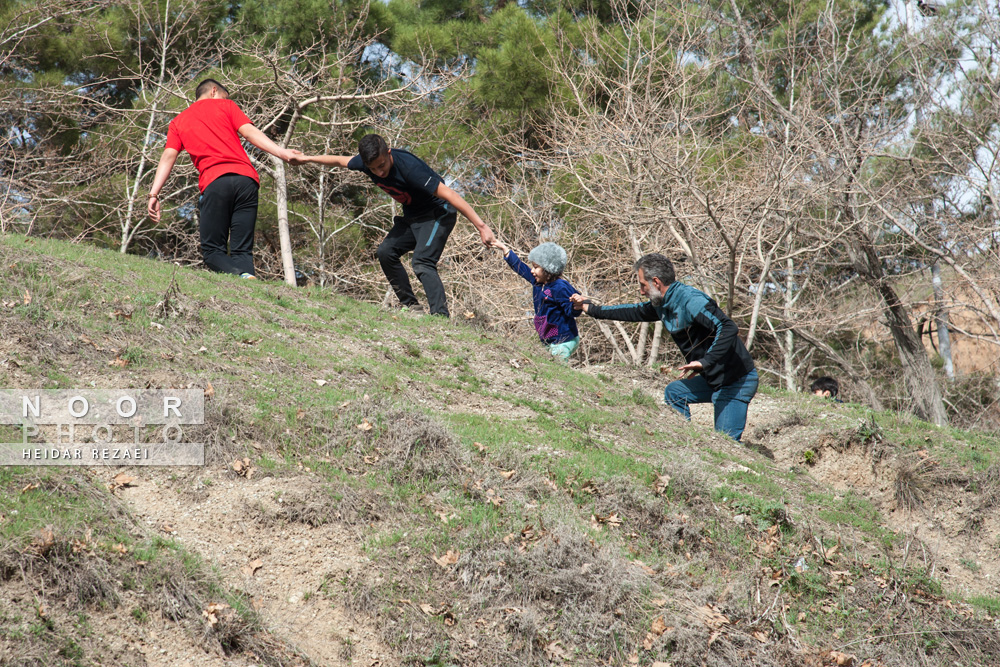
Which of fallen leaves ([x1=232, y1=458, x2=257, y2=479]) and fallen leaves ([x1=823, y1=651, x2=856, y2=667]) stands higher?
fallen leaves ([x1=232, y1=458, x2=257, y2=479])

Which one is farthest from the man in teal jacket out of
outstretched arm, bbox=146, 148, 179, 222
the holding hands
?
outstretched arm, bbox=146, 148, 179, 222

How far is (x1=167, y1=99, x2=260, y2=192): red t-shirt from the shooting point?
7504 mm

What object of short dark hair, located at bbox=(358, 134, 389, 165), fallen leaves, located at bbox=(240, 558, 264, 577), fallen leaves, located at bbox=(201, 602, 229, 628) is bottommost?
fallen leaves, located at bbox=(240, 558, 264, 577)

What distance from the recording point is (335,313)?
24.9ft

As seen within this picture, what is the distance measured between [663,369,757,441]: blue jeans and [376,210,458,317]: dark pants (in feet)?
7.90

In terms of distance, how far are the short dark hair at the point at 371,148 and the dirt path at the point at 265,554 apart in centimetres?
316

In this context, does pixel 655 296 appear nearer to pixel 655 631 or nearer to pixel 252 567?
pixel 655 631

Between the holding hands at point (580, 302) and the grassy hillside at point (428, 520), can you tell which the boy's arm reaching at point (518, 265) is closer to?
the holding hands at point (580, 302)

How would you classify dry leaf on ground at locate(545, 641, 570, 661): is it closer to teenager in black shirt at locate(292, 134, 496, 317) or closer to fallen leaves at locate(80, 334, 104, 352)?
fallen leaves at locate(80, 334, 104, 352)

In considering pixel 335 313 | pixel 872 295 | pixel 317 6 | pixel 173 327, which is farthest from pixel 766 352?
pixel 173 327

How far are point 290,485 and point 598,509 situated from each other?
6.40ft

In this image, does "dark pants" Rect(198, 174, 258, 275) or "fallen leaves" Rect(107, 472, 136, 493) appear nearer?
"fallen leaves" Rect(107, 472, 136, 493)

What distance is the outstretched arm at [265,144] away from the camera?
23.1ft

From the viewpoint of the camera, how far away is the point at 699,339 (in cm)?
623
